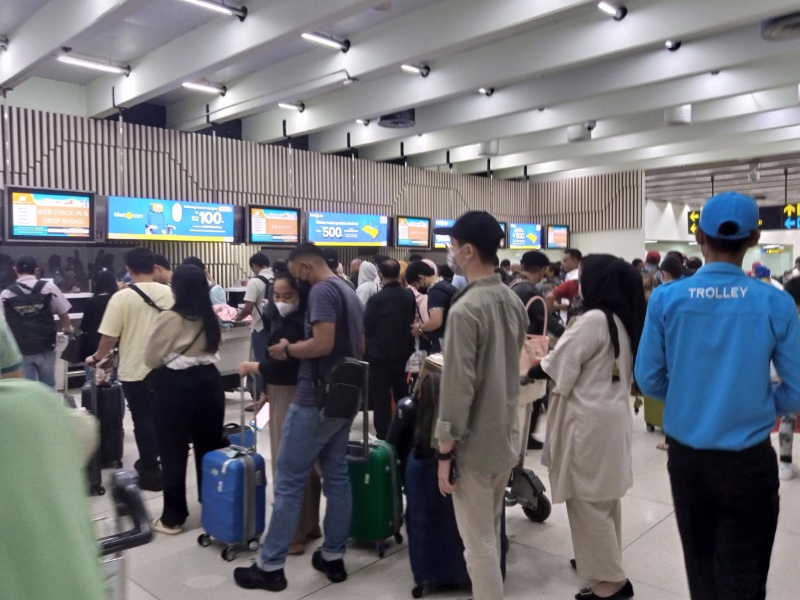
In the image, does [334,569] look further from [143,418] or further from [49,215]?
[49,215]

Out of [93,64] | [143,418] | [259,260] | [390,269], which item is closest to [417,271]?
[390,269]

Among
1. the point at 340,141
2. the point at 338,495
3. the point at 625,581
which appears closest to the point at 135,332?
the point at 338,495

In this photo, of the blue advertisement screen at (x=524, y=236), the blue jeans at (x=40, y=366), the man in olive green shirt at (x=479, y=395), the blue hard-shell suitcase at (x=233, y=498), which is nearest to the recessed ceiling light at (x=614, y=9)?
the man in olive green shirt at (x=479, y=395)

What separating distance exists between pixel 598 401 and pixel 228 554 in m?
2.06

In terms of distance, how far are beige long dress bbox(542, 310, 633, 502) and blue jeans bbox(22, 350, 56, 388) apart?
417 centimetres

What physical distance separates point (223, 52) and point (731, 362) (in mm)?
6562

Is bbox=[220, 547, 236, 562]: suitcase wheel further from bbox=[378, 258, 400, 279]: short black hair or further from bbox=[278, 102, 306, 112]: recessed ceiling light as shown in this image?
bbox=[278, 102, 306, 112]: recessed ceiling light

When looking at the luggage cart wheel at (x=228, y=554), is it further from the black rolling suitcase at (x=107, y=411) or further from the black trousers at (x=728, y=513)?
the black trousers at (x=728, y=513)

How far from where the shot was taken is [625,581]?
9.34ft

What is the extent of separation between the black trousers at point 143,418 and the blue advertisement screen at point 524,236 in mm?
11547

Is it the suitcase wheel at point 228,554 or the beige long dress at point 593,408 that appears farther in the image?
the suitcase wheel at point 228,554

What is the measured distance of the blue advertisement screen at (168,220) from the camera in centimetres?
845

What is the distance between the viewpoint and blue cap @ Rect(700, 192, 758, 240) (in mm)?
1818

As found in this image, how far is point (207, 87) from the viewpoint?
897 cm
